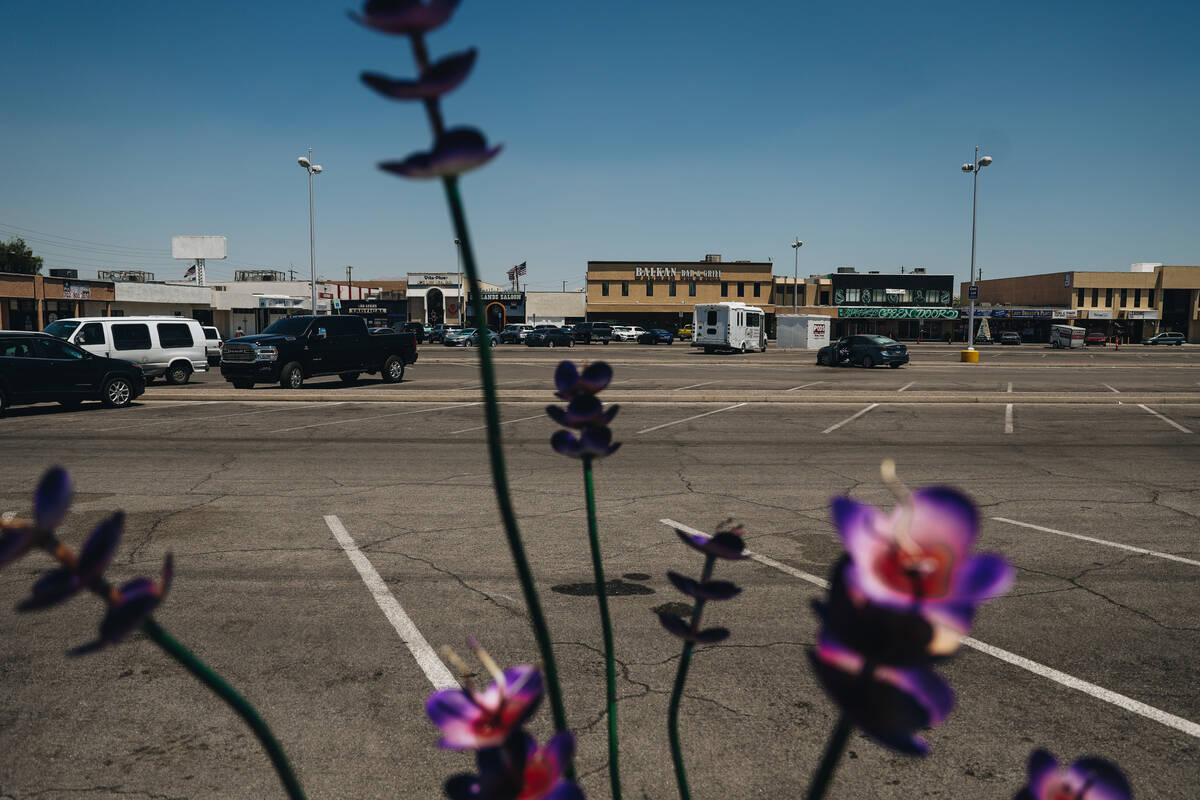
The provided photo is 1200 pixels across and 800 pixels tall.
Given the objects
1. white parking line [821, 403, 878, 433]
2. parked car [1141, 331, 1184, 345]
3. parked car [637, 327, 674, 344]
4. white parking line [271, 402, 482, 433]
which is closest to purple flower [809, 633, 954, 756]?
white parking line [821, 403, 878, 433]

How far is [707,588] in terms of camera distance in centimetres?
121

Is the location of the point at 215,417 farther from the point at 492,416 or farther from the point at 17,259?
the point at 17,259

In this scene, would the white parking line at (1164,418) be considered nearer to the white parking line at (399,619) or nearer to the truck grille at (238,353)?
the white parking line at (399,619)

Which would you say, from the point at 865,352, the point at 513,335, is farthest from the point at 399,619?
the point at 513,335

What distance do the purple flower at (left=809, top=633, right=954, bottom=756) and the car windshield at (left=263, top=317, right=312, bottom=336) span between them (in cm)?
2336

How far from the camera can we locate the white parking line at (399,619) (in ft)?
15.5

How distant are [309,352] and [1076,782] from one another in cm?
2323

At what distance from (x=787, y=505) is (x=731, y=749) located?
5.32m

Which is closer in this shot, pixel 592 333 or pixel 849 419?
pixel 849 419

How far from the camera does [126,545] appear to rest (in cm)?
735

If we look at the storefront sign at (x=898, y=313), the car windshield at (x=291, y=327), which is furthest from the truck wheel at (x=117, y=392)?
the storefront sign at (x=898, y=313)

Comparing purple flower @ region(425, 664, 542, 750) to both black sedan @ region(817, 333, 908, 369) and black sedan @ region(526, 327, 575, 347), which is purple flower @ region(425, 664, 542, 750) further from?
black sedan @ region(526, 327, 575, 347)

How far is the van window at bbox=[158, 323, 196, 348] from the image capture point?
23.5 meters

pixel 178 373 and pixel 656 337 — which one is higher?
pixel 656 337
